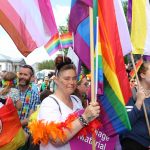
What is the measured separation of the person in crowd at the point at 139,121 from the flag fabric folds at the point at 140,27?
0.25 m

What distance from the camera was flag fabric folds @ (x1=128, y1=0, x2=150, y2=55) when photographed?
13.3 feet

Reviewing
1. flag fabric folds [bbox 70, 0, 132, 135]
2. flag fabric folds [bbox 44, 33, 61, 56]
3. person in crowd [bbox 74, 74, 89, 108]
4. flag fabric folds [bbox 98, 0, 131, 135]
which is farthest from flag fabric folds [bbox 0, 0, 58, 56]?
person in crowd [bbox 74, 74, 89, 108]

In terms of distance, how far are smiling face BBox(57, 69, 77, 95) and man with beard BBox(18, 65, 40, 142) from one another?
5.69ft

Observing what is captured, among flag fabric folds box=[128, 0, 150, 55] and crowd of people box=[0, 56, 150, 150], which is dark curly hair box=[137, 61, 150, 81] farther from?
flag fabric folds box=[128, 0, 150, 55]

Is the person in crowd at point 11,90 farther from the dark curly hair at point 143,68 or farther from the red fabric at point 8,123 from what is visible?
the dark curly hair at point 143,68

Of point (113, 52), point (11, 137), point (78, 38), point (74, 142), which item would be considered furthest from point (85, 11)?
point (11, 137)

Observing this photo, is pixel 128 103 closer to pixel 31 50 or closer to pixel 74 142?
pixel 74 142

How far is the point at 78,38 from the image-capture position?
3471mm

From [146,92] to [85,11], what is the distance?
3.44 ft

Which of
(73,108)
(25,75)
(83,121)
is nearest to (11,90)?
(25,75)

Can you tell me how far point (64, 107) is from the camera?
3291 mm

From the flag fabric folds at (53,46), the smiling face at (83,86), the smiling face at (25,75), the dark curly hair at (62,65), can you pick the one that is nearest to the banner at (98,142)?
the dark curly hair at (62,65)

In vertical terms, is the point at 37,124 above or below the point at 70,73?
below

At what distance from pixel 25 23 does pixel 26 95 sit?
1278mm
